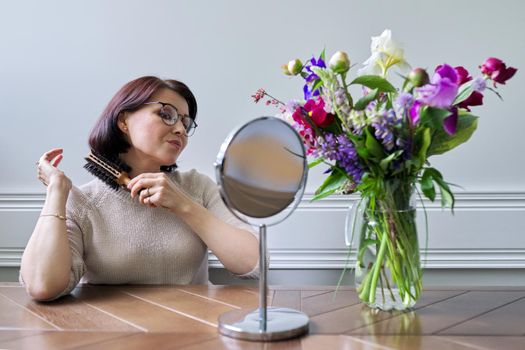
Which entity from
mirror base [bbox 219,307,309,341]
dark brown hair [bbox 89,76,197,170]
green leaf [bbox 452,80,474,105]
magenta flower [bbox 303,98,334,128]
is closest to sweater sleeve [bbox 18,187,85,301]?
dark brown hair [bbox 89,76,197,170]

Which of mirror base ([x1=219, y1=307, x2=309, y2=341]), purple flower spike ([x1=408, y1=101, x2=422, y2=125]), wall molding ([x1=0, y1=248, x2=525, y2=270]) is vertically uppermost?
purple flower spike ([x1=408, y1=101, x2=422, y2=125])

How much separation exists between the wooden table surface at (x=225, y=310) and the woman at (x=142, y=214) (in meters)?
0.16

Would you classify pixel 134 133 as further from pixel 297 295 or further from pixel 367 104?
pixel 367 104

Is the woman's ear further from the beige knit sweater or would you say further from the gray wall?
the gray wall

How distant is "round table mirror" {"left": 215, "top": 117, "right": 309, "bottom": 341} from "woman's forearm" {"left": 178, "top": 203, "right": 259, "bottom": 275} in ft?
1.44

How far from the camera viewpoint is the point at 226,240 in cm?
149

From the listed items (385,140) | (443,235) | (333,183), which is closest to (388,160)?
(385,140)

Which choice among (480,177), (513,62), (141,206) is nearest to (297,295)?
(141,206)

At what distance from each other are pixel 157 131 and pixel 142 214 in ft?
0.76

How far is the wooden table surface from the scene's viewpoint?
3.12 feet

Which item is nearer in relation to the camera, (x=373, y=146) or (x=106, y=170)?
(x=373, y=146)

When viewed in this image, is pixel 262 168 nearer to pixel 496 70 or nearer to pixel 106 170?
pixel 496 70

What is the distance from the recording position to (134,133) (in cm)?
162

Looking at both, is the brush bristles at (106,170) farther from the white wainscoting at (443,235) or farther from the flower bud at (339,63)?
the flower bud at (339,63)
